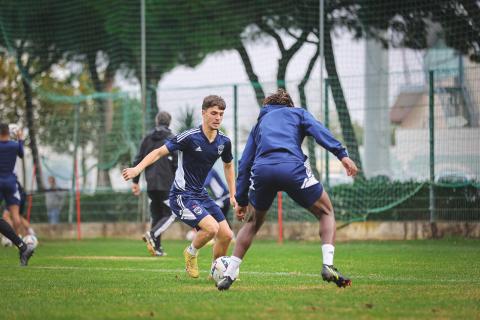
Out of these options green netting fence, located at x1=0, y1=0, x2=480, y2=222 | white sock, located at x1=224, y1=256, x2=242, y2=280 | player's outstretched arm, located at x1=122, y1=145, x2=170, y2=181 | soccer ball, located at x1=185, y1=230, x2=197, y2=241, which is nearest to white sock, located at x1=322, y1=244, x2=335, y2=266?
white sock, located at x1=224, y1=256, x2=242, y2=280

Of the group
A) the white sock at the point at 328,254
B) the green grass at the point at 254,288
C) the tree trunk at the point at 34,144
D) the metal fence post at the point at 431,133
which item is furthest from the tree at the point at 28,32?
the white sock at the point at 328,254

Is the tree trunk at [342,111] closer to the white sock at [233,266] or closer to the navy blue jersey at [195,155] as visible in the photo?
the navy blue jersey at [195,155]

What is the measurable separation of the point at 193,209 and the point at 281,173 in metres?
2.30

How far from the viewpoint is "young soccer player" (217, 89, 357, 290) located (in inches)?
366

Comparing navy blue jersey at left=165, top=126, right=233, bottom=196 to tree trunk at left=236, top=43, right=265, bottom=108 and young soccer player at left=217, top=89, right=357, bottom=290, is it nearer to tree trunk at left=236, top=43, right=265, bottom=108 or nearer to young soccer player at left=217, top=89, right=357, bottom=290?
young soccer player at left=217, top=89, right=357, bottom=290

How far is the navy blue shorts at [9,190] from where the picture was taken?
16641 mm

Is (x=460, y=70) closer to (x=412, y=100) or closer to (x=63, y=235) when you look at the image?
(x=412, y=100)

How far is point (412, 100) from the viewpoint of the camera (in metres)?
20.1

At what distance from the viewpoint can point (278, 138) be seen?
942 cm

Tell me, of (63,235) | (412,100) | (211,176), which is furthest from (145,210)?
(412,100)

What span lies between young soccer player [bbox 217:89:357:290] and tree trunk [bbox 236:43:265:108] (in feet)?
38.6

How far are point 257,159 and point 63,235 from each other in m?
16.0

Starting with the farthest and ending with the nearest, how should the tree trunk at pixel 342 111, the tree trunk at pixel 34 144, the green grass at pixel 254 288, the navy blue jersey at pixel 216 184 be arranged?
the tree trunk at pixel 34 144
the tree trunk at pixel 342 111
the navy blue jersey at pixel 216 184
the green grass at pixel 254 288

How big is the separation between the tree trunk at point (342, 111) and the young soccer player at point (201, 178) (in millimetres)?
9328
